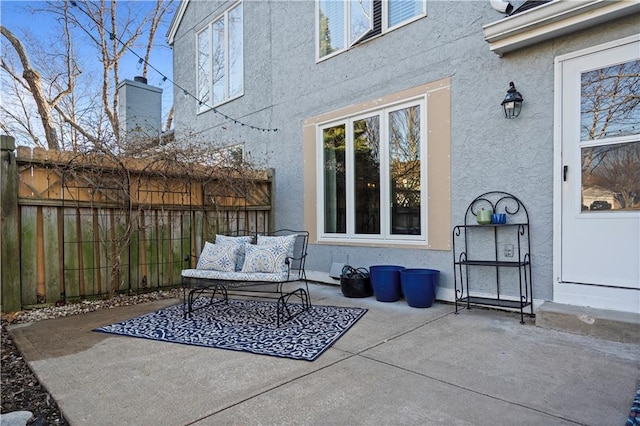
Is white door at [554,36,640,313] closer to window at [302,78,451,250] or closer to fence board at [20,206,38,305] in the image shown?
window at [302,78,451,250]

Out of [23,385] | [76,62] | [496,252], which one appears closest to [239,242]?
[23,385]

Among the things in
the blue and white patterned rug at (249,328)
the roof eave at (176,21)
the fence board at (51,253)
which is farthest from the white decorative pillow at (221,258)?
the roof eave at (176,21)

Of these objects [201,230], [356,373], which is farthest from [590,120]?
[201,230]

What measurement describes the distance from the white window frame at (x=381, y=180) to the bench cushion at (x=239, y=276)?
1.83 metres

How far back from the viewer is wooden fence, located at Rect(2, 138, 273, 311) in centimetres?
391

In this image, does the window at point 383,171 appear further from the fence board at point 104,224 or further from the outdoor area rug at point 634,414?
the outdoor area rug at point 634,414

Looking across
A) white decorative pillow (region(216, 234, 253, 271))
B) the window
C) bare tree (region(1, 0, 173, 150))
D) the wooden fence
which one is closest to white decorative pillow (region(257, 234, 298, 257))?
white decorative pillow (region(216, 234, 253, 271))

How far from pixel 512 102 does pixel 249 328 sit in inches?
132

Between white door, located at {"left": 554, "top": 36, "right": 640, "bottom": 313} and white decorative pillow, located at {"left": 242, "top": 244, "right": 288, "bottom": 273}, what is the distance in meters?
2.65

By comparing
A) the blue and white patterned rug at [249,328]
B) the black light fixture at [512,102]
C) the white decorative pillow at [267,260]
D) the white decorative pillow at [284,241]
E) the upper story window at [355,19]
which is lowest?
the blue and white patterned rug at [249,328]

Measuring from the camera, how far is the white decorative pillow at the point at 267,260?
3.71 meters

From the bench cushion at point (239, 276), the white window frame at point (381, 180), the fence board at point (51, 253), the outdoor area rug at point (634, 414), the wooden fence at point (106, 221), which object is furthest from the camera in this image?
the white window frame at point (381, 180)

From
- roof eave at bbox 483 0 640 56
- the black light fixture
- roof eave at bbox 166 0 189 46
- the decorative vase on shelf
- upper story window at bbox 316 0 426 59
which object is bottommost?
the decorative vase on shelf

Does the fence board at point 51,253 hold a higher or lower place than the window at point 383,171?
lower
